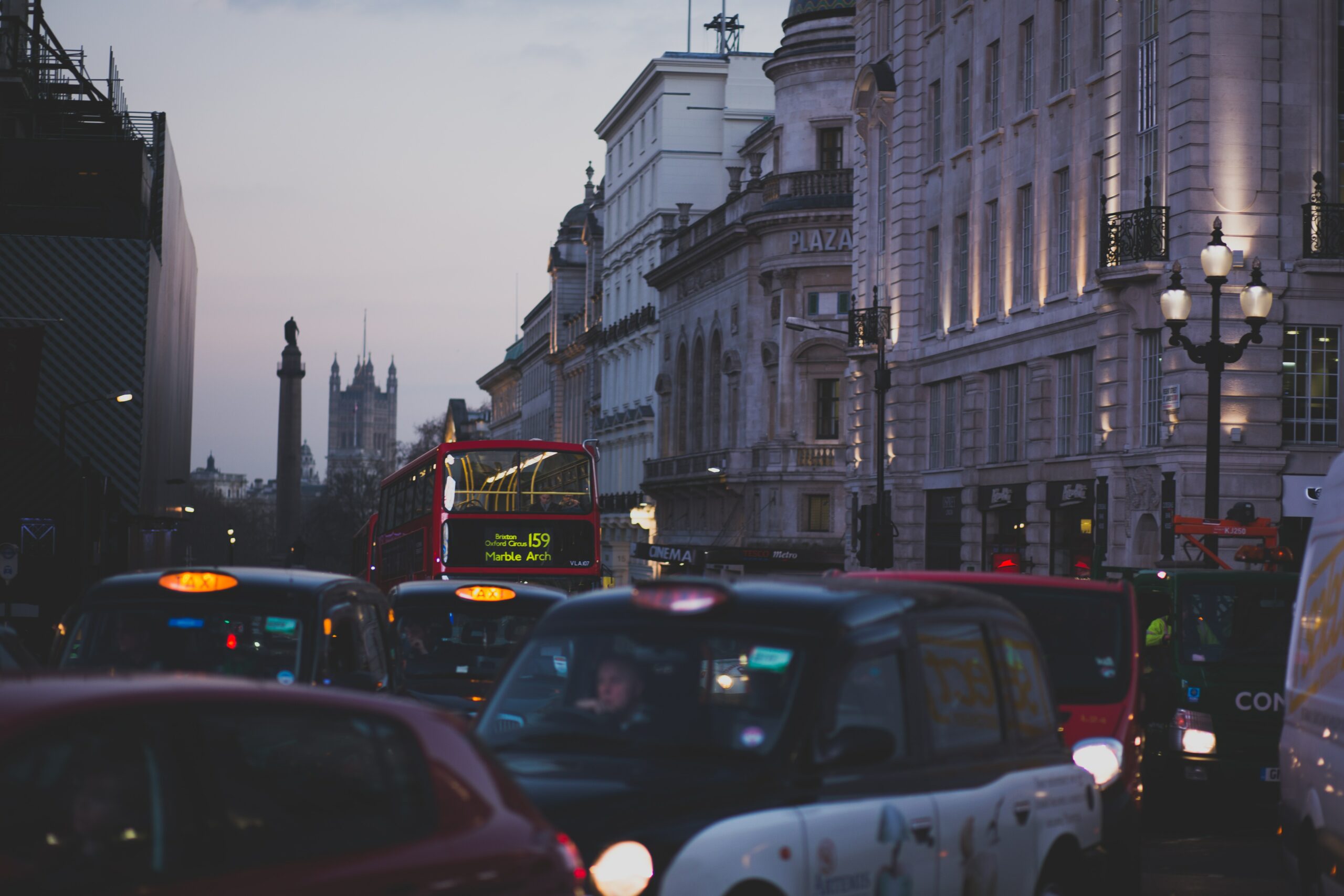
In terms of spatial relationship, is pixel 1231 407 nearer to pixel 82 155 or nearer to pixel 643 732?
pixel 643 732

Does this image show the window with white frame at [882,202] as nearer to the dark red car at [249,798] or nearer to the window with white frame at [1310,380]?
the window with white frame at [1310,380]

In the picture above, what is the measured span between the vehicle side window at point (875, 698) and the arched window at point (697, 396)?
67.4 meters

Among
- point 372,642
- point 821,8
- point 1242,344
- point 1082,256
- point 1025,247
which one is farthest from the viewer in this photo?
point 821,8

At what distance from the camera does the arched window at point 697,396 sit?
245 feet

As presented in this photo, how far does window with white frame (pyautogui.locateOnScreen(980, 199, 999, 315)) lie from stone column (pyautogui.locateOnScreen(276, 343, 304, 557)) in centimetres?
7250

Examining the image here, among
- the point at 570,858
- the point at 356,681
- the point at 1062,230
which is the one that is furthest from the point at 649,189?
the point at 570,858

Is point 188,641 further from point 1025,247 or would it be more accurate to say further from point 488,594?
point 1025,247

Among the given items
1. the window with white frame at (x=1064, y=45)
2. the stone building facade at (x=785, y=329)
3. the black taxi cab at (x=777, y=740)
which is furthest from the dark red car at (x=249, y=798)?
the stone building facade at (x=785, y=329)

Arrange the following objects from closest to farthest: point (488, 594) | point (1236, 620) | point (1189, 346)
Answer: point (488, 594) → point (1236, 620) → point (1189, 346)

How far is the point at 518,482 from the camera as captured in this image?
1173 inches

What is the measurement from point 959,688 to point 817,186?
2281 inches

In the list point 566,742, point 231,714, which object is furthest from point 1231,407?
point 231,714

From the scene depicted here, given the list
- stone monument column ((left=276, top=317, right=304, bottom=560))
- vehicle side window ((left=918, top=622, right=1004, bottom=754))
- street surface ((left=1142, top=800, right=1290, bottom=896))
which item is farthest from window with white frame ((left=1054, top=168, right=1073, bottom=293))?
stone monument column ((left=276, top=317, right=304, bottom=560))

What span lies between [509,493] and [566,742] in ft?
75.1
